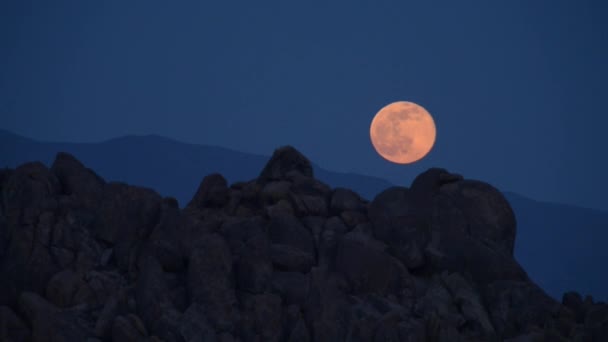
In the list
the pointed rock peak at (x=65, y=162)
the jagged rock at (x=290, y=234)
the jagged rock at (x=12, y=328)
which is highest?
the pointed rock peak at (x=65, y=162)

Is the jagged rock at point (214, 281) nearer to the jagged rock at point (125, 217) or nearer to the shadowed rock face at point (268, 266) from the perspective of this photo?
the shadowed rock face at point (268, 266)

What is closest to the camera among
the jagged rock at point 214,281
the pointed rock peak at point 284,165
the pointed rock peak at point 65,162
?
the jagged rock at point 214,281

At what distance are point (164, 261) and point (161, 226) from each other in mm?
3292

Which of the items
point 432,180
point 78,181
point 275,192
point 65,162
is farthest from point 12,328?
point 432,180

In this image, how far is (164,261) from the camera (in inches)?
1677

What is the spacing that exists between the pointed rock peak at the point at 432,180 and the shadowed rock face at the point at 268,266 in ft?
0.38

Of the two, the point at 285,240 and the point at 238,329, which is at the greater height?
the point at 285,240

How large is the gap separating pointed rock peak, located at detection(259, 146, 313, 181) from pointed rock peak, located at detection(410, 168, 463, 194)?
10735mm

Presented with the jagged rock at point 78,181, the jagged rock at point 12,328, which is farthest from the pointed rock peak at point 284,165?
the jagged rock at point 12,328

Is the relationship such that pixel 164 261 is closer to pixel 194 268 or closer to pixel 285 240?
pixel 194 268

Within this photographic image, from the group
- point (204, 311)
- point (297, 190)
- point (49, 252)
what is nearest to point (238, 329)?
point (204, 311)

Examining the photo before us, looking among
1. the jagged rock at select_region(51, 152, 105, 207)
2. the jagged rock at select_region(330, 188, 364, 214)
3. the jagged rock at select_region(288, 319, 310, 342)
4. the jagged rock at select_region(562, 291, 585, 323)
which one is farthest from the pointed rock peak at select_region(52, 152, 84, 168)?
the jagged rock at select_region(562, 291, 585, 323)

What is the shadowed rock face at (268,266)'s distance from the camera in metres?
38.5

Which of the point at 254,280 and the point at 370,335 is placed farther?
the point at 254,280
